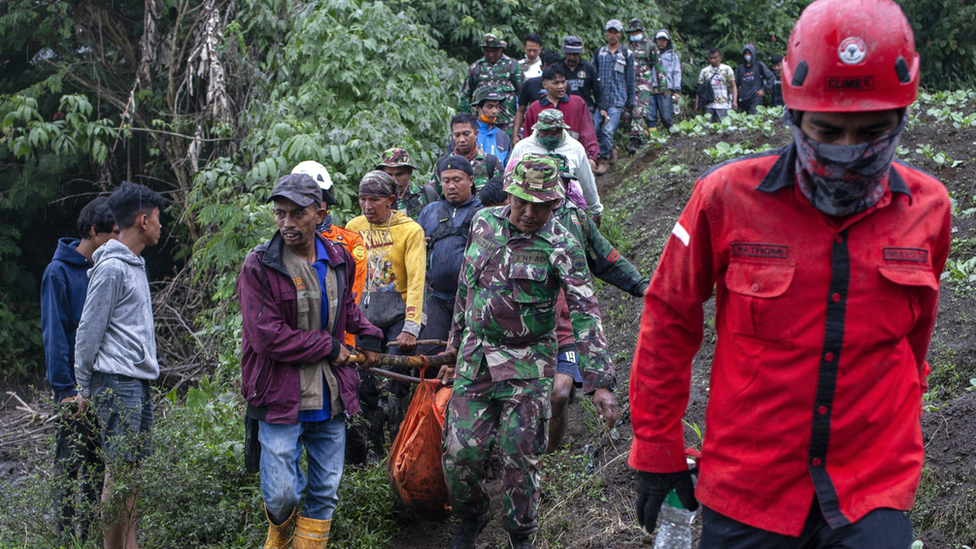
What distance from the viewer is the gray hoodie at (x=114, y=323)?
4.51 m

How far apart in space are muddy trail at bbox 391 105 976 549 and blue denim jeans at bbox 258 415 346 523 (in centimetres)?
96

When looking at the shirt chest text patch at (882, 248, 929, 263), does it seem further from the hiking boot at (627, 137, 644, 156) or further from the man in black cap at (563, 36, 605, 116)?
the hiking boot at (627, 137, 644, 156)

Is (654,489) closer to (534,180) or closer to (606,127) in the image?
(534,180)

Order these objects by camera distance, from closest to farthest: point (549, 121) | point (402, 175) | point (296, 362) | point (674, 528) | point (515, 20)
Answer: point (674, 528) < point (296, 362) < point (402, 175) < point (549, 121) < point (515, 20)

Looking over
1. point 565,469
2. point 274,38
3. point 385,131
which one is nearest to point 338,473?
point 565,469

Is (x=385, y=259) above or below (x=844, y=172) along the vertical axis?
below

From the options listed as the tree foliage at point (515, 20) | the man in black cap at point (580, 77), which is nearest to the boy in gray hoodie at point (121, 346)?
the man in black cap at point (580, 77)

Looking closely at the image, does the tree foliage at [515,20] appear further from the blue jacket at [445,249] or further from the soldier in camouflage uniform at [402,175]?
the blue jacket at [445,249]

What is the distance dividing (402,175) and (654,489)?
4584 millimetres

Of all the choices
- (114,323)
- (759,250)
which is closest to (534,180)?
(759,250)

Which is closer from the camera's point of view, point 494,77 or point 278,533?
point 278,533

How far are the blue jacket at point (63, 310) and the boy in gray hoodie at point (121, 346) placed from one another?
0.40 feet

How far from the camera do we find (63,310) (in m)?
4.80

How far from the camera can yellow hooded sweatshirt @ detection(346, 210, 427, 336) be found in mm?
5660
